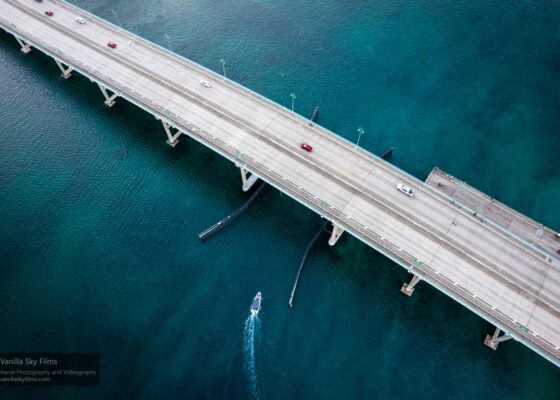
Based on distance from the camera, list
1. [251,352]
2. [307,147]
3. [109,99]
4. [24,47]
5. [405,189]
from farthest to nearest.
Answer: [24,47], [109,99], [307,147], [405,189], [251,352]

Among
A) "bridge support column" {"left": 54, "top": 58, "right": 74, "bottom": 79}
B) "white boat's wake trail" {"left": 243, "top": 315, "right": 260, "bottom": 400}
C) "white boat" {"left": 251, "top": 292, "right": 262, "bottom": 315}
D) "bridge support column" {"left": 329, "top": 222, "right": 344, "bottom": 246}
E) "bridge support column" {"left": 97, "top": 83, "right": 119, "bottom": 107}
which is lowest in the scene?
"white boat's wake trail" {"left": 243, "top": 315, "right": 260, "bottom": 400}

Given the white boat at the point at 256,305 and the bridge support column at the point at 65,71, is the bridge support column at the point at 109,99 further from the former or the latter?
the white boat at the point at 256,305

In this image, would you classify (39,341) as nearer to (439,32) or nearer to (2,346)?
(2,346)

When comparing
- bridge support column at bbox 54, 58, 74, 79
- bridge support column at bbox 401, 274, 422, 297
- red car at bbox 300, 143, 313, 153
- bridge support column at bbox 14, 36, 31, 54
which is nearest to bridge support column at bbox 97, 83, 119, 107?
bridge support column at bbox 54, 58, 74, 79

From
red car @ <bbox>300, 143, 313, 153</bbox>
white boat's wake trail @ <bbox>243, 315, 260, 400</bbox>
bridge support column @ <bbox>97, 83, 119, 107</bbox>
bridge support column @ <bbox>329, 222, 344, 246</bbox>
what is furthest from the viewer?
bridge support column @ <bbox>97, 83, 119, 107</bbox>

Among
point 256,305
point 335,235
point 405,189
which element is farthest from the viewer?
point 335,235

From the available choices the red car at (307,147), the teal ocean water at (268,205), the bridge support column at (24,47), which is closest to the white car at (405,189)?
the teal ocean water at (268,205)

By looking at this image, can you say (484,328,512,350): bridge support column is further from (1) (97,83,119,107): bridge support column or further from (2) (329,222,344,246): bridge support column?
(1) (97,83,119,107): bridge support column

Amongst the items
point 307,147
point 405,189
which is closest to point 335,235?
point 405,189

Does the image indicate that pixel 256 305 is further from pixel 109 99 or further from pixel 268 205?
pixel 109 99
